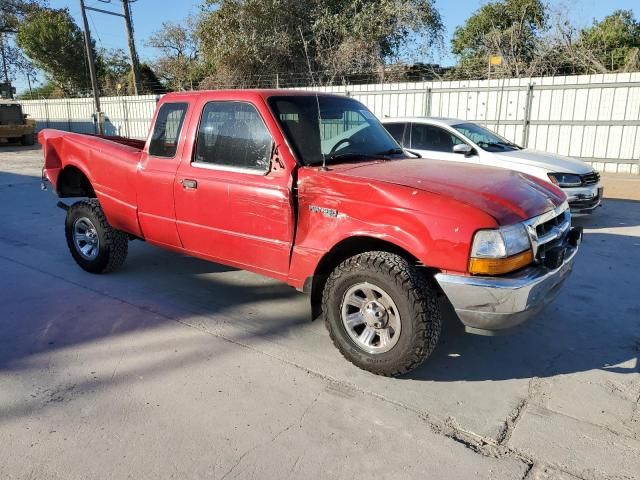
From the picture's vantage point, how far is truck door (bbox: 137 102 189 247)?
14.5ft

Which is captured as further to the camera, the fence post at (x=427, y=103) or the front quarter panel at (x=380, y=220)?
the fence post at (x=427, y=103)

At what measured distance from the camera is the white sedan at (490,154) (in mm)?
7454

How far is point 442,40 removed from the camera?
23.5 meters

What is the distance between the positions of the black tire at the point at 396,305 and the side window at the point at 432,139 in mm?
5417

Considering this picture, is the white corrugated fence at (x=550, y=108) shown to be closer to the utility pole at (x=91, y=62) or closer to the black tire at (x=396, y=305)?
the black tire at (x=396, y=305)

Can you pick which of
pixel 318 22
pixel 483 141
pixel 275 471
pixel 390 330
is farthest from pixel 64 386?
pixel 318 22

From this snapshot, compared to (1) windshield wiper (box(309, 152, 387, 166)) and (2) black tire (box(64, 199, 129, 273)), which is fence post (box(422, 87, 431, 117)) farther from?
(2) black tire (box(64, 199, 129, 273))

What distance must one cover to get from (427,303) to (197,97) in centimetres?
268

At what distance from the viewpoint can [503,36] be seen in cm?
2198

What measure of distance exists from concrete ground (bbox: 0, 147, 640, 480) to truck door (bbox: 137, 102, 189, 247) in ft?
2.24

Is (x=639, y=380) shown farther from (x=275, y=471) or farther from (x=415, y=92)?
(x=415, y=92)

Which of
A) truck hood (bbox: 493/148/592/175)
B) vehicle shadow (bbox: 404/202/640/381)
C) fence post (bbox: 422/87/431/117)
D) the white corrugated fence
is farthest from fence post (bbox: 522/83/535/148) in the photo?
vehicle shadow (bbox: 404/202/640/381)

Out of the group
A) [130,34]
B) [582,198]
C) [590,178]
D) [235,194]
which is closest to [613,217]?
[590,178]

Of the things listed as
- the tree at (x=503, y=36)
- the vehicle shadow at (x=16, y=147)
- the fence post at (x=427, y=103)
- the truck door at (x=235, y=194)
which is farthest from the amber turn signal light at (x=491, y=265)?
the vehicle shadow at (x=16, y=147)
